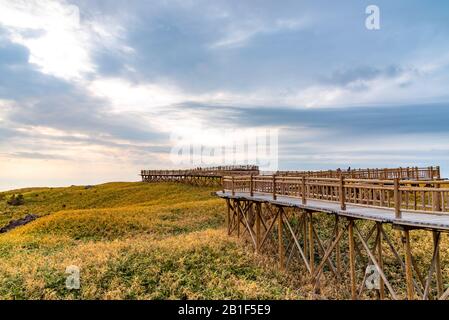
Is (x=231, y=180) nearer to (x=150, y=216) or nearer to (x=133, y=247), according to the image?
(x=133, y=247)

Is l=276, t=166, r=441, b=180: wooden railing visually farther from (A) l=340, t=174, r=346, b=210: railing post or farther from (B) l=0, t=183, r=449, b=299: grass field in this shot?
(A) l=340, t=174, r=346, b=210: railing post

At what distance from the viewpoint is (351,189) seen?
21.9 meters

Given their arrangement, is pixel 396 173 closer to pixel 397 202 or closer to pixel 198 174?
pixel 397 202

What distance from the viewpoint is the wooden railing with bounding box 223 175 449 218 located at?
11.7 meters

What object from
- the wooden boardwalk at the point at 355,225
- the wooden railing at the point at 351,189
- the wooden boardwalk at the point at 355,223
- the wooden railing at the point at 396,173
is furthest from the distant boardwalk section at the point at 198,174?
the wooden railing at the point at 351,189

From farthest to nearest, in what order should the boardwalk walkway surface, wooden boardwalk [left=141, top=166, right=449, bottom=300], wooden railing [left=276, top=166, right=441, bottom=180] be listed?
wooden railing [left=276, top=166, right=441, bottom=180] < wooden boardwalk [left=141, top=166, right=449, bottom=300] < the boardwalk walkway surface

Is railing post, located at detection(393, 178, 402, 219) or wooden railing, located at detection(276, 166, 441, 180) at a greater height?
wooden railing, located at detection(276, 166, 441, 180)

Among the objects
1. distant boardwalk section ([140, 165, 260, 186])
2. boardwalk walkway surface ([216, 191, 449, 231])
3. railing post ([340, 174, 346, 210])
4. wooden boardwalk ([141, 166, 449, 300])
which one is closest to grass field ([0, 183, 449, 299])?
wooden boardwalk ([141, 166, 449, 300])

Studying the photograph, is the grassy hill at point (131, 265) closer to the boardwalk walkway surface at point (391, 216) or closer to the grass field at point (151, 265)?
the grass field at point (151, 265)

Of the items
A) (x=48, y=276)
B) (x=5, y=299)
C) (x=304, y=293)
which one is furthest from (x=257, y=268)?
(x=5, y=299)

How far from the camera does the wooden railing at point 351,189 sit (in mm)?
11691
